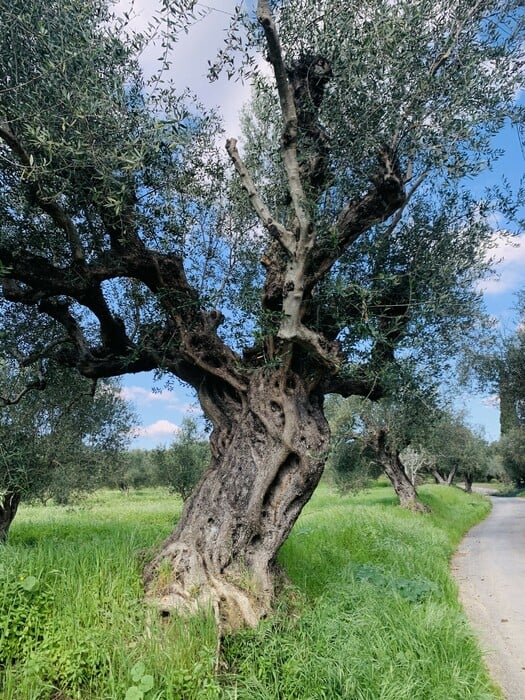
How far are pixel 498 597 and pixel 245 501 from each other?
6612 mm

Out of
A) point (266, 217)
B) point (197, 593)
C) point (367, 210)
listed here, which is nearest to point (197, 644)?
point (197, 593)

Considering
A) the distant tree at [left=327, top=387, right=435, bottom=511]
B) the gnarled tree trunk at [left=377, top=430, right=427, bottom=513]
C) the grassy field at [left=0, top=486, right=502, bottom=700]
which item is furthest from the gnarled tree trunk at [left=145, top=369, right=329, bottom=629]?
the gnarled tree trunk at [left=377, top=430, right=427, bottom=513]

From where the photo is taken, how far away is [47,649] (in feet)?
15.1

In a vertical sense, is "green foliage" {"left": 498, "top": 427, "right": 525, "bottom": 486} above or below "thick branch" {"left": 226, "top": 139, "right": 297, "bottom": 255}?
below

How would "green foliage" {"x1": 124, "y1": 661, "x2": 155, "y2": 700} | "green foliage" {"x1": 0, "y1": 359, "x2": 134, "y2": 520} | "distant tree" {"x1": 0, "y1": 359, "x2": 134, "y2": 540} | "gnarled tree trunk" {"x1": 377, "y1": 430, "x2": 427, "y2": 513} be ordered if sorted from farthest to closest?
"gnarled tree trunk" {"x1": 377, "y1": 430, "x2": 427, "y2": 513}, "green foliage" {"x1": 0, "y1": 359, "x2": 134, "y2": 520}, "distant tree" {"x1": 0, "y1": 359, "x2": 134, "y2": 540}, "green foliage" {"x1": 124, "y1": 661, "x2": 155, "y2": 700}

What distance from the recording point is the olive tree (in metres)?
5.73

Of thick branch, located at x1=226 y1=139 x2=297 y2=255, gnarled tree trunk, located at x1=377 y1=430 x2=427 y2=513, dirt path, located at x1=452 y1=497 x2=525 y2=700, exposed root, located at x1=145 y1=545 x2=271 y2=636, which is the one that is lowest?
dirt path, located at x1=452 y1=497 x2=525 y2=700

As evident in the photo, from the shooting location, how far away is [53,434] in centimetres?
1105

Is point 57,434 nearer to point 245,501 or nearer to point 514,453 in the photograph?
point 245,501

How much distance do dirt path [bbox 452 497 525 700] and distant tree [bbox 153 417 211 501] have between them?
14.2 metres

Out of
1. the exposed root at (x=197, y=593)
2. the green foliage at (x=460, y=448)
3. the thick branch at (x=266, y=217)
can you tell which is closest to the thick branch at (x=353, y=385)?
the thick branch at (x=266, y=217)

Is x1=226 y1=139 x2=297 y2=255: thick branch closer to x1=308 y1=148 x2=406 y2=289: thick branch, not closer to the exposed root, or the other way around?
x1=308 y1=148 x2=406 y2=289: thick branch

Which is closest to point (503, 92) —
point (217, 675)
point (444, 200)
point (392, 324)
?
point (444, 200)

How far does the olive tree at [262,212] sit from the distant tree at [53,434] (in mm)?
2016
